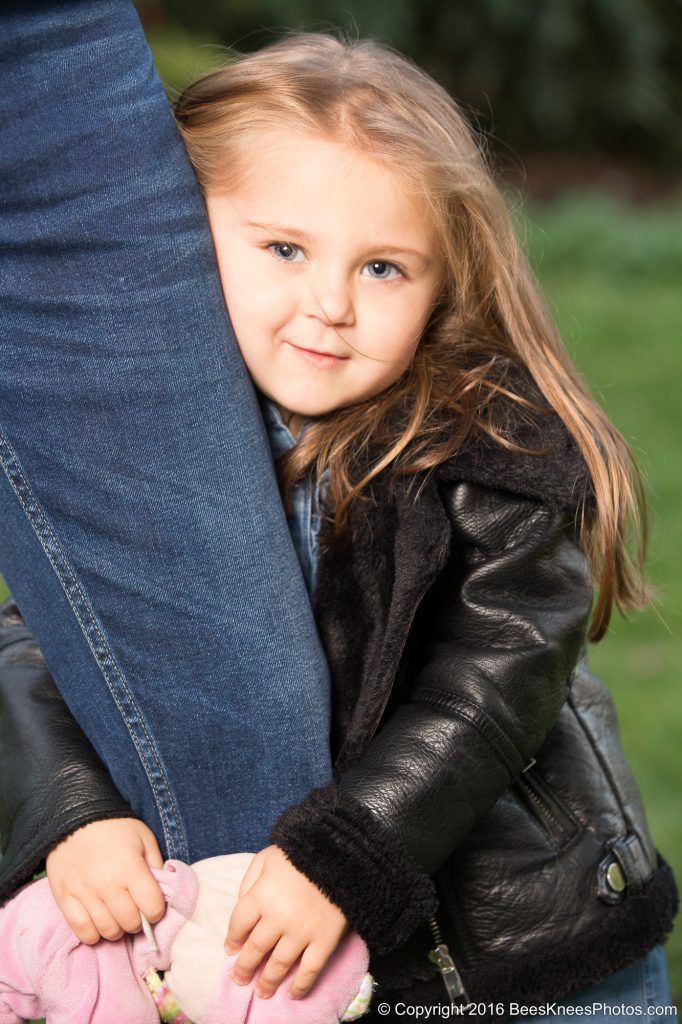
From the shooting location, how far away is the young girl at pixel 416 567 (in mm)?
1615

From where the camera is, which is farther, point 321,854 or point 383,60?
point 383,60

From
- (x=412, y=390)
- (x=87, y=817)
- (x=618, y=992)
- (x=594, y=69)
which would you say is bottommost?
(x=594, y=69)

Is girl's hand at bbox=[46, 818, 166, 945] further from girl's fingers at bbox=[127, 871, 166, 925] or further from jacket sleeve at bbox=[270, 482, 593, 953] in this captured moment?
jacket sleeve at bbox=[270, 482, 593, 953]

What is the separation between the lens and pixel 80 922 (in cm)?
159

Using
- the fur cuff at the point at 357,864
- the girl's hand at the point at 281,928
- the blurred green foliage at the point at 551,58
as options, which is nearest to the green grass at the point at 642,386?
the fur cuff at the point at 357,864

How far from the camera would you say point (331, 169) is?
1776 mm

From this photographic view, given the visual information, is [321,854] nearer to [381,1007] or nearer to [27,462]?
[381,1007]

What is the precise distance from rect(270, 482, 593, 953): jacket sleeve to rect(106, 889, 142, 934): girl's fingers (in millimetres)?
191

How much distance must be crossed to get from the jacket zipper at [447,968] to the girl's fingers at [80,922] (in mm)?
501

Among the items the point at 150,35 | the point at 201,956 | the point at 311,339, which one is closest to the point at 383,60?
the point at 311,339

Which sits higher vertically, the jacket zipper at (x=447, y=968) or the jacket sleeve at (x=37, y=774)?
the jacket sleeve at (x=37, y=774)

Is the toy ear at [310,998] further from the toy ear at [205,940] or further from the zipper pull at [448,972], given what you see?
the zipper pull at [448,972]

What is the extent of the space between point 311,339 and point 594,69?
35.0 feet

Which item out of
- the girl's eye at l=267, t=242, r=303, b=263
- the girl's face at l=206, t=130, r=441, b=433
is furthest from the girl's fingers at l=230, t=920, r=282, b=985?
the girl's eye at l=267, t=242, r=303, b=263
